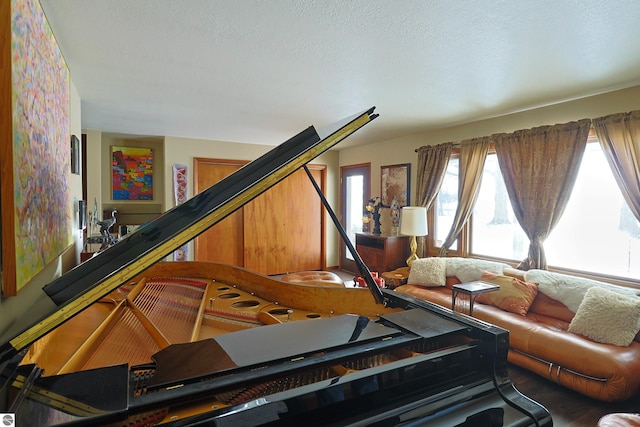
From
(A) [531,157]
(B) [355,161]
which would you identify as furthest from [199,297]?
(B) [355,161]

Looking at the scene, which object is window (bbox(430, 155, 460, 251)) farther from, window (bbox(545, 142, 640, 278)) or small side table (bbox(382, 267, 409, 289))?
window (bbox(545, 142, 640, 278))

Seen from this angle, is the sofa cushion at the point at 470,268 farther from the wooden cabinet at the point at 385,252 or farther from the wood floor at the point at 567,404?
the wood floor at the point at 567,404

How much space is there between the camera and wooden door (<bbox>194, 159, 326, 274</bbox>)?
5.88 meters

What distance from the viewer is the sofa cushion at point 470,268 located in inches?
149

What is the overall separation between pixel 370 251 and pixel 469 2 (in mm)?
4076

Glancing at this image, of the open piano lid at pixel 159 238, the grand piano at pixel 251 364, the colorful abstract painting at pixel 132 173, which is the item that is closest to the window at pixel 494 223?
the grand piano at pixel 251 364

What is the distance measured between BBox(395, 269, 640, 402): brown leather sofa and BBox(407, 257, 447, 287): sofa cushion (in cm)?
78

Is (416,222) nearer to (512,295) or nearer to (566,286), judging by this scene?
(512,295)

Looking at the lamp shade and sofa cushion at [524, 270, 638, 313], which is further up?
the lamp shade

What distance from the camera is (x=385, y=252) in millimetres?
5109

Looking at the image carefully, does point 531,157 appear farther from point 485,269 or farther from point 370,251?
point 370,251

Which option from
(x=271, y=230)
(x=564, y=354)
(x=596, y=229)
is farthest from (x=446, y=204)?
(x=271, y=230)

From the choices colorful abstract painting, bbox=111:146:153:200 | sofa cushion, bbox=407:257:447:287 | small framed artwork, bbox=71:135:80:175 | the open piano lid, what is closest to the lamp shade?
sofa cushion, bbox=407:257:447:287

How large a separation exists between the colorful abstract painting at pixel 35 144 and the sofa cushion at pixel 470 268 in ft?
12.4
